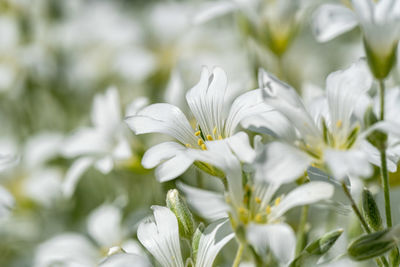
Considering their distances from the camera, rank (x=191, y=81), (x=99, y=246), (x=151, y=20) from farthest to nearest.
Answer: (x=151, y=20) < (x=191, y=81) < (x=99, y=246)

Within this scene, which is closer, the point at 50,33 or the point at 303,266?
the point at 303,266

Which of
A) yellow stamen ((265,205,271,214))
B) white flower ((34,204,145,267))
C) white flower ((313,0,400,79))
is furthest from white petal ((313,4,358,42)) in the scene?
white flower ((34,204,145,267))

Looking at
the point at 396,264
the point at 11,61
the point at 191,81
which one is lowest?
the point at 396,264

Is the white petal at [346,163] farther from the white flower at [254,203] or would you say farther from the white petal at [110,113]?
the white petal at [110,113]

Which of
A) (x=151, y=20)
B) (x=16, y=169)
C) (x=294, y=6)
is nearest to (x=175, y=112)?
(x=294, y=6)

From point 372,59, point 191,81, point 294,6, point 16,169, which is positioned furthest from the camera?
point 191,81

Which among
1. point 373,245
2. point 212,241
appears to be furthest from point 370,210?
point 212,241

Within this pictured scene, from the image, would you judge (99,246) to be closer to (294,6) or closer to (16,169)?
(16,169)

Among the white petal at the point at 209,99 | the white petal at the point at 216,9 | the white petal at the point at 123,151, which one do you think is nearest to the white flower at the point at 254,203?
the white petal at the point at 209,99
